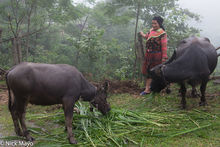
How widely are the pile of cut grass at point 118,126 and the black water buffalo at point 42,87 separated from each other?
0.89 feet

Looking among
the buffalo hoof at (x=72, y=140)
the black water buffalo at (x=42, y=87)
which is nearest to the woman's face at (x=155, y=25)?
the black water buffalo at (x=42, y=87)

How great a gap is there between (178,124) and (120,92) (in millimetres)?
2885

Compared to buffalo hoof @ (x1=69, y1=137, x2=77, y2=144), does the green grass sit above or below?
below

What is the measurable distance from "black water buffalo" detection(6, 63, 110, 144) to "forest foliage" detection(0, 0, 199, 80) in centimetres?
421

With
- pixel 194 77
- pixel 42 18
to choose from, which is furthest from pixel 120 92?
pixel 42 18

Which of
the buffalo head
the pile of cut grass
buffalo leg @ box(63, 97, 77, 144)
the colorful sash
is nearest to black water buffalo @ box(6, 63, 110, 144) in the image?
buffalo leg @ box(63, 97, 77, 144)

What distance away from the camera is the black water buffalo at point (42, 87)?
111 inches

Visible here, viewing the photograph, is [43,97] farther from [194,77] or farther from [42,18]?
[42,18]

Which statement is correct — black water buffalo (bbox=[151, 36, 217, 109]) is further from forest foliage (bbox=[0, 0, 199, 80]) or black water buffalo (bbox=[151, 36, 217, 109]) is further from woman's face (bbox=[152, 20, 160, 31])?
forest foliage (bbox=[0, 0, 199, 80])

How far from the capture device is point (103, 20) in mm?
14383

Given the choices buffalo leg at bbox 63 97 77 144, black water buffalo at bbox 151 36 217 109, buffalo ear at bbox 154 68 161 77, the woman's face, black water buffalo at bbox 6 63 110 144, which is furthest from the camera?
the woman's face

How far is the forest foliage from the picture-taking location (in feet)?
26.5

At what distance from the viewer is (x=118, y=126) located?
3447mm

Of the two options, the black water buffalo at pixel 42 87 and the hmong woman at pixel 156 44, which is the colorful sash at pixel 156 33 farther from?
the black water buffalo at pixel 42 87
